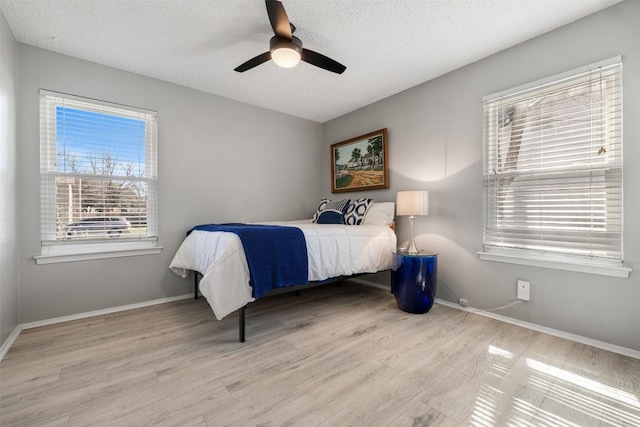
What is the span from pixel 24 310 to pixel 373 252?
125 inches

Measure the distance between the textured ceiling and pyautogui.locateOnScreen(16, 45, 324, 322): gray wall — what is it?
222 millimetres

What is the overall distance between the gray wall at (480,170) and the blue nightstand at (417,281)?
0.43 m

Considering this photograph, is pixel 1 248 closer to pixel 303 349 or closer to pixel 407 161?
pixel 303 349

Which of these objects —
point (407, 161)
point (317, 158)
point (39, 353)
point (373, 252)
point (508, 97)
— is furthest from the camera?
point (317, 158)

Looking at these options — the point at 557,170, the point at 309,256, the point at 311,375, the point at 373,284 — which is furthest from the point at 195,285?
the point at 557,170

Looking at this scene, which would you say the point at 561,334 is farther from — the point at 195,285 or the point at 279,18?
the point at 195,285

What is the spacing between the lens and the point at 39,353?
6.45ft

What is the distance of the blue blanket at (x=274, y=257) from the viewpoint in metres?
A: 2.15

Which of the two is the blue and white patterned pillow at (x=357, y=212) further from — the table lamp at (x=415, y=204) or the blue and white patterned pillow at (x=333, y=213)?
the table lamp at (x=415, y=204)

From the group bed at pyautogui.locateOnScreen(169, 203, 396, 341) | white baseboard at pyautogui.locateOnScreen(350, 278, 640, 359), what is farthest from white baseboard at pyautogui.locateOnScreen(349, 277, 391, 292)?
white baseboard at pyautogui.locateOnScreen(350, 278, 640, 359)

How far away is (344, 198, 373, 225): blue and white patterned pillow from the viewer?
136 inches

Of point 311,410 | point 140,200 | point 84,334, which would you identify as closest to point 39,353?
point 84,334

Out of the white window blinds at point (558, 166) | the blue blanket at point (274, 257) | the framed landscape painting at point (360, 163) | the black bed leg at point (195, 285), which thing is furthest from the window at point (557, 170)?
the black bed leg at point (195, 285)

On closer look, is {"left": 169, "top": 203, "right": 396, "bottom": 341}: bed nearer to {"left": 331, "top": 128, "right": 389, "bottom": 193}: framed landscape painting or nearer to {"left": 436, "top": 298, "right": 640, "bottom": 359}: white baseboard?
{"left": 331, "top": 128, "right": 389, "bottom": 193}: framed landscape painting
